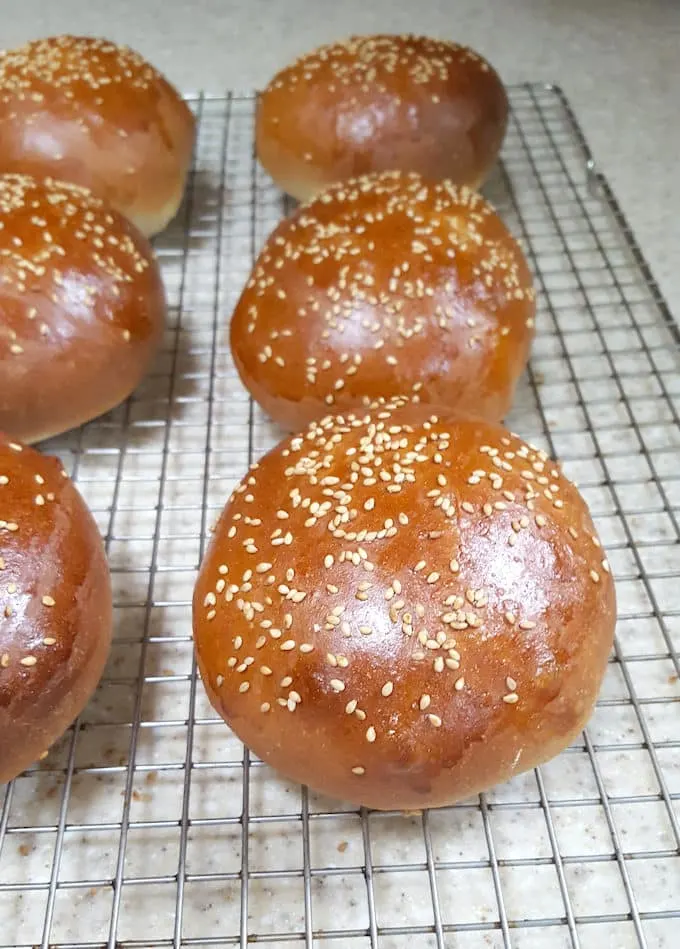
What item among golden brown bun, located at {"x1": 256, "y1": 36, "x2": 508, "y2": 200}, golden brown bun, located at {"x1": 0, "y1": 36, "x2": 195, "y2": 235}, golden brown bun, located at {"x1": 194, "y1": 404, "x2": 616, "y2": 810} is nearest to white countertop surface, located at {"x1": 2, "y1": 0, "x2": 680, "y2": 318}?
golden brown bun, located at {"x1": 256, "y1": 36, "x2": 508, "y2": 200}

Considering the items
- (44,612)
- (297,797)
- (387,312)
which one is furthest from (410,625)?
(387,312)

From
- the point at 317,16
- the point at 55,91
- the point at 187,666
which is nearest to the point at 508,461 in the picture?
the point at 187,666

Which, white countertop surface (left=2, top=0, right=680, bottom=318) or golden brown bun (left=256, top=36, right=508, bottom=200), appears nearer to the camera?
golden brown bun (left=256, top=36, right=508, bottom=200)

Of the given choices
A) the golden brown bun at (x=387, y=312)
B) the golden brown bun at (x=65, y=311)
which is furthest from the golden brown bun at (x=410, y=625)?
the golden brown bun at (x=65, y=311)

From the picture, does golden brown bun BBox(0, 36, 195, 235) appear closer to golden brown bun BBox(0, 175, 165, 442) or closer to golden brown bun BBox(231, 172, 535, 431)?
golden brown bun BBox(0, 175, 165, 442)

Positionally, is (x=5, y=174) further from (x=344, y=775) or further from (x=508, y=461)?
(x=344, y=775)
